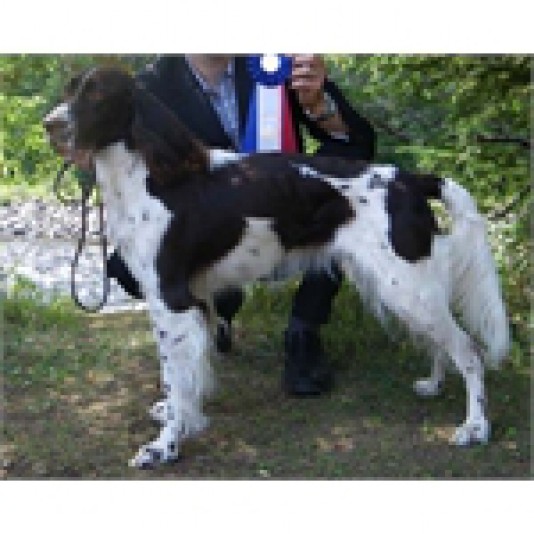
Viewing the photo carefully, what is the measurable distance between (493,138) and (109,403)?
135cm

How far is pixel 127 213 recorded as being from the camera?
8.57ft

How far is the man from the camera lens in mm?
2779

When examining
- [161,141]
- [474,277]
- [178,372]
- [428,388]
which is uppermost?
[161,141]

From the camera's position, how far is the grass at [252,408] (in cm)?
266

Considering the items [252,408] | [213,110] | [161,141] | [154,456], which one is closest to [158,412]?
Answer: [154,456]

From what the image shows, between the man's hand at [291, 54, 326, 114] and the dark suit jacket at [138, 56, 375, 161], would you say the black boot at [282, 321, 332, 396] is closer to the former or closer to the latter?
the dark suit jacket at [138, 56, 375, 161]

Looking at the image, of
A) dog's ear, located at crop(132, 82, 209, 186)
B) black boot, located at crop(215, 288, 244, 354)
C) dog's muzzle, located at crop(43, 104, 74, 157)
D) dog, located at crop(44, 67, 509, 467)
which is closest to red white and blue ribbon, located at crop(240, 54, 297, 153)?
dog, located at crop(44, 67, 509, 467)

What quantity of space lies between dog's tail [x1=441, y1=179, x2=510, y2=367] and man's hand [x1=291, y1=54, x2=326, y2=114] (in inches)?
17.2

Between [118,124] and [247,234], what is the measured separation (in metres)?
0.44

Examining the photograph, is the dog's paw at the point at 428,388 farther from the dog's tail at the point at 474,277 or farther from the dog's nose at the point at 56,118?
the dog's nose at the point at 56,118

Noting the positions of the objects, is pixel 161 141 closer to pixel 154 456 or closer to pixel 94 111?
pixel 94 111

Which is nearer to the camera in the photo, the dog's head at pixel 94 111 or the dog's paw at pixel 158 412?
the dog's head at pixel 94 111

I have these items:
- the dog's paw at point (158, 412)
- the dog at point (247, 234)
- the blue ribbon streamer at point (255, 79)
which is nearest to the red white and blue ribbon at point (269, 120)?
the blue ribbon streamer at point (255, 79)

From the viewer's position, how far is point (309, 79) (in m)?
2.80
